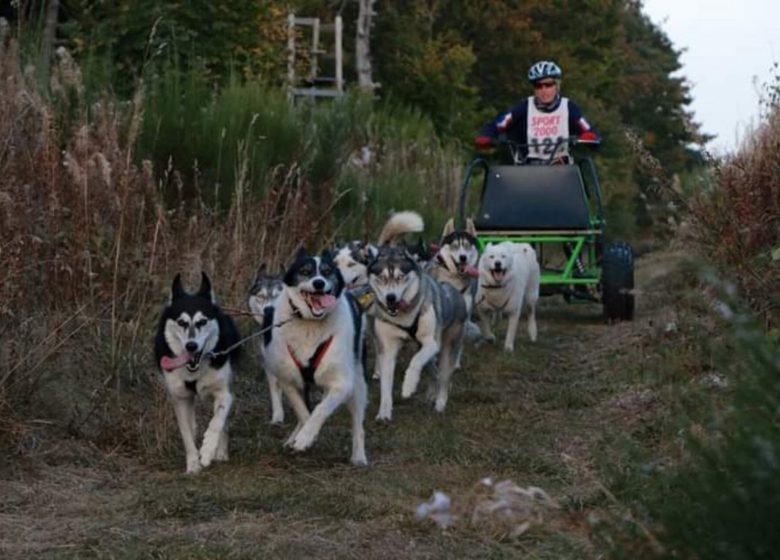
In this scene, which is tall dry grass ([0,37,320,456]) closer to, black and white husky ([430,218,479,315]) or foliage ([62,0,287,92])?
foliage ([62,0,287,92])

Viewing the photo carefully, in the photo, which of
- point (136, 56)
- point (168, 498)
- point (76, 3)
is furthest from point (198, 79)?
point (168, 498)

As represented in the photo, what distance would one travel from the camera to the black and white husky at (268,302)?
780 cm

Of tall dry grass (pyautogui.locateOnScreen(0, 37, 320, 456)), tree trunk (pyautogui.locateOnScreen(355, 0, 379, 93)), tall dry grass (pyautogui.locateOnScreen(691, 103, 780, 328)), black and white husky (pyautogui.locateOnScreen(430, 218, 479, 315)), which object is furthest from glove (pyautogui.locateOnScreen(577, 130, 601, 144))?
tree trunk (pyautogui.locateOnScreen(355, 0, 379, 93))

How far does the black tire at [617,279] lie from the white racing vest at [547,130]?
988 mm

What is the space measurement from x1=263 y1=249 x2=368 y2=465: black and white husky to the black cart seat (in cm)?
583

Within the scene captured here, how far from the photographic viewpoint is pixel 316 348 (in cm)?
673

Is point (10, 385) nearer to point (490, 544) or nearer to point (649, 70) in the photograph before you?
point (490, 544)

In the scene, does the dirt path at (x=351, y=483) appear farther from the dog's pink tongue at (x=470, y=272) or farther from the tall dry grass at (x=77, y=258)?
the dog's pink tongue at (x=470, y=272)

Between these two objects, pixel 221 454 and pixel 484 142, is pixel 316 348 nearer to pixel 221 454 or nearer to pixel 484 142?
pixel 221 454

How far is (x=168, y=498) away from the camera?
5.62 m

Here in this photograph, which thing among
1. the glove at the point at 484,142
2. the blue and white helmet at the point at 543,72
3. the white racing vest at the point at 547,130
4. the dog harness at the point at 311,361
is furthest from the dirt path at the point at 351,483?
the blue and white helmet at the point at 543,72

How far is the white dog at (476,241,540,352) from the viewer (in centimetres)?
1138

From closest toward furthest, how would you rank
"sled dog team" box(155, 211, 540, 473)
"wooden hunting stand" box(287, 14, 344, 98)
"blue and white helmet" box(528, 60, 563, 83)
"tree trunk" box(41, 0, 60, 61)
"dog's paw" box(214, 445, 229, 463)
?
"sled dog team" box(155, 211, 540, 473), "dog's paw" box(214, 445, 229, 463), "tree trunk" box(41, 0, 60, 61), "blue and white helmet" box(528, 60, 563, 83), "wooden hunting stand" box(287, 14, 344, 98)

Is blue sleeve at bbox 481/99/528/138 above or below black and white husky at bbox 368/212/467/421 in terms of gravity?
above
